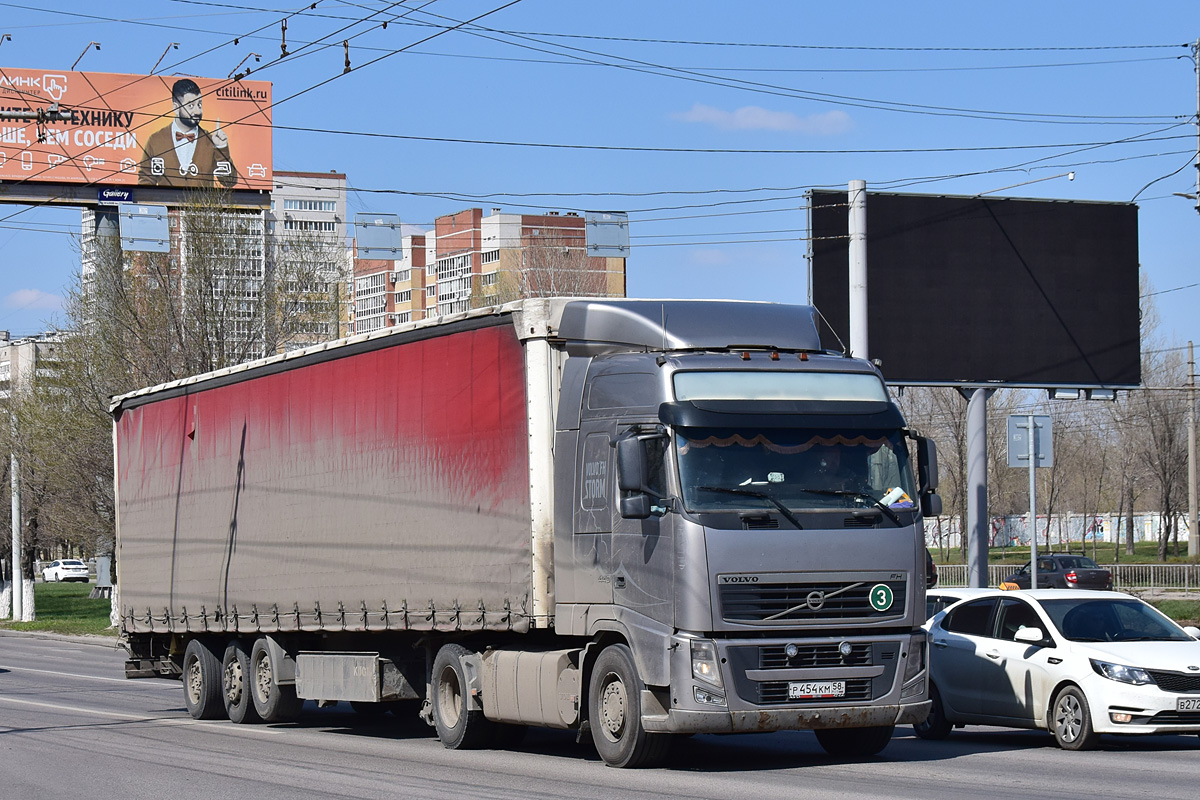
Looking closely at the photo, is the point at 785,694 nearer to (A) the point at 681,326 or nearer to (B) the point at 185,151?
(A) the point at 681,326

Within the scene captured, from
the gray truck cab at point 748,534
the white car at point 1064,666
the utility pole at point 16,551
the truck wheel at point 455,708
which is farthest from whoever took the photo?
the utility pole at point 16,551

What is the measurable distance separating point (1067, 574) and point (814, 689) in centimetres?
3575

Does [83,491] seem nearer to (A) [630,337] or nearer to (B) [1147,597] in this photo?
(B) [1147,597]

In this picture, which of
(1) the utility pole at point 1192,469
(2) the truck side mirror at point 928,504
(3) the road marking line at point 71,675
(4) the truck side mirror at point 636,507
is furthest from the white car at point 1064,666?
(1) the utility pole at point 1192,469

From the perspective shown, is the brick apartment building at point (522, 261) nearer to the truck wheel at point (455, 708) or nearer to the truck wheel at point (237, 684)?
the truck wheel at point (237, 684)

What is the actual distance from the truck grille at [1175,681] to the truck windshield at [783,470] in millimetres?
3103

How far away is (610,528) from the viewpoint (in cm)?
1222

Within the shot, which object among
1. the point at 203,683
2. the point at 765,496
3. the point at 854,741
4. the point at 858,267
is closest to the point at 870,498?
the point at 765,496

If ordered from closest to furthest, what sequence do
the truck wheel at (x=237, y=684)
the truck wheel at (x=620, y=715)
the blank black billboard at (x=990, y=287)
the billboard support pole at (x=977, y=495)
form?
1. the truck wheel at (x=620, y=715)
2. the truck wheel at (x=237, y=684)
3. the billboard support pole at (x=977, y=495)
4. the blank black billboard at (x=990, y=287)

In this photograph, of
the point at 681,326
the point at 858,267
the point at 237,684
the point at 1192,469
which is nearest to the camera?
the point at 681,326

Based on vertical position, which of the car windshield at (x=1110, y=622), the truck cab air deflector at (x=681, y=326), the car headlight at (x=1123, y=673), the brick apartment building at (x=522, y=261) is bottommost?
the car headlight at (x=1123, y=673)

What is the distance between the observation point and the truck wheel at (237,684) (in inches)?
706

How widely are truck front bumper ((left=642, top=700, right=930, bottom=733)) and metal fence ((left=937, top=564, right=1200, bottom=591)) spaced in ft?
113

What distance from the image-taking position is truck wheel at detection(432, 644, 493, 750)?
13.8 metres
